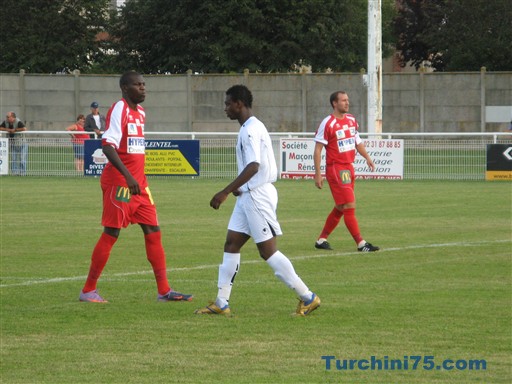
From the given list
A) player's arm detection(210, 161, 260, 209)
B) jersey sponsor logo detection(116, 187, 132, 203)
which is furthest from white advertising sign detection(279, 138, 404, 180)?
player's arm detection(210, 161, 260, 209)

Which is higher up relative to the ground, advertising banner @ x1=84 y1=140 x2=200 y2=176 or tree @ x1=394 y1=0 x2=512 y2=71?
→ tree @ x1=394 y1=0 x2=512 y2=71

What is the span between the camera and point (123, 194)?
35.2 ft

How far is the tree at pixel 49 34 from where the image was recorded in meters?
66.2

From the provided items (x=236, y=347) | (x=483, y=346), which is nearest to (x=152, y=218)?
(x=236, y=347)

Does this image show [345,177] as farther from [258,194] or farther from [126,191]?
[258,194]

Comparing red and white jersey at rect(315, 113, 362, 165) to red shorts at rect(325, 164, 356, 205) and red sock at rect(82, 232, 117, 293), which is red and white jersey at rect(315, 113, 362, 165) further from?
red sock at rect(82, 232, 117, 293)

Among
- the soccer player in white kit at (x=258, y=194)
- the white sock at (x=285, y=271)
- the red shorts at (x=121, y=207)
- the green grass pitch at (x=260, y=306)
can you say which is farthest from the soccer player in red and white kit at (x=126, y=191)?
the white sock at (x=285, y=271)

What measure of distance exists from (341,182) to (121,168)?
5492 millimetres

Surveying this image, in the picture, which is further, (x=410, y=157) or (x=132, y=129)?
(x=410, y=157)

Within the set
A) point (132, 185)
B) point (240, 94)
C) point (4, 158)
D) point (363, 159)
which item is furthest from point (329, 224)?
point (4, 158)

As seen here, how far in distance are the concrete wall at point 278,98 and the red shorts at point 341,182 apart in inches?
1330

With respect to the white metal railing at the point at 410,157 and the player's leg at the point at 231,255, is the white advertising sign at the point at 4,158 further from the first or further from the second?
the player's leg at the point at 231,255
